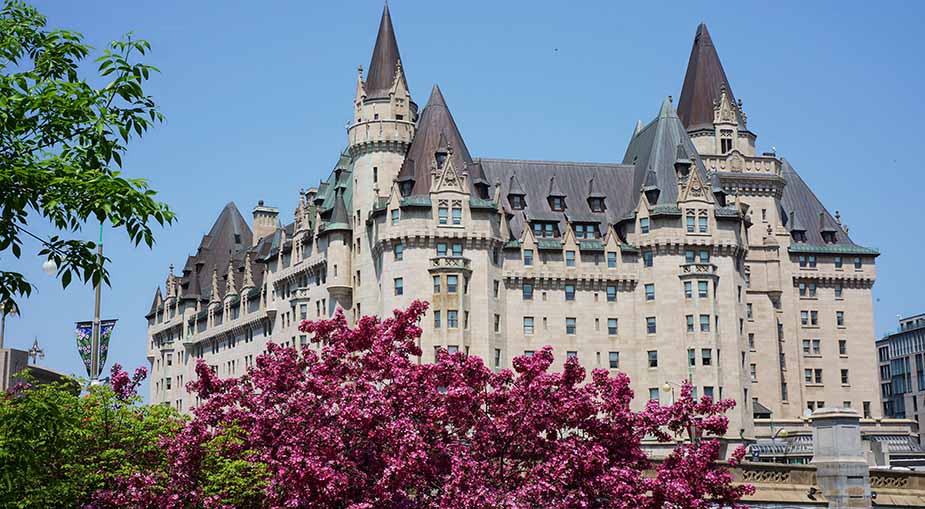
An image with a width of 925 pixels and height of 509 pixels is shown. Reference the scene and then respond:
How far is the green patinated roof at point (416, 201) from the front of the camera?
9906 centimetres

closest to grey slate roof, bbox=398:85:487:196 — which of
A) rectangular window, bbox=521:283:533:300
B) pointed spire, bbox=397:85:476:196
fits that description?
pointed spire, bbox=397:85:476:196

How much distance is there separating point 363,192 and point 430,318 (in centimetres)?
1459

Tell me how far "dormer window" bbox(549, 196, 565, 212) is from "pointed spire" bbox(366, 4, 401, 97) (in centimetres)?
1684

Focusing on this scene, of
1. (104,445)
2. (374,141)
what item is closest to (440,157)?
(374,141)

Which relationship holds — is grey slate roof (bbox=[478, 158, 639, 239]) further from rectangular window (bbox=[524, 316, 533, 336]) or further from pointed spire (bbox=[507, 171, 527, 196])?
rectangular window (bbox=[524, 316, 533, 336])

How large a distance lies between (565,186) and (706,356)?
2086 centimetres

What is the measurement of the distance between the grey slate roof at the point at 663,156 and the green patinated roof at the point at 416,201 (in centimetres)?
1970

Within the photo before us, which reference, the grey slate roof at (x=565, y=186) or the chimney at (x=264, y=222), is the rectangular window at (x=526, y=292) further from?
the chimney at (x=264, y=222)

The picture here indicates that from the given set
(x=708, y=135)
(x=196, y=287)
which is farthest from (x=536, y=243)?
(x=196, y=287)

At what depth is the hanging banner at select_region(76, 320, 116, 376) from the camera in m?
46.6

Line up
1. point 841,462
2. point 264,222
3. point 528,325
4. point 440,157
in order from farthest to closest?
point 264,222
point 528,325
point 440,157
point 841,462

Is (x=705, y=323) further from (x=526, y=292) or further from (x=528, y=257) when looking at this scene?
(x=528, y=257)

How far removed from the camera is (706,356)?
101m

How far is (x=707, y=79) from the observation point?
122 metres
